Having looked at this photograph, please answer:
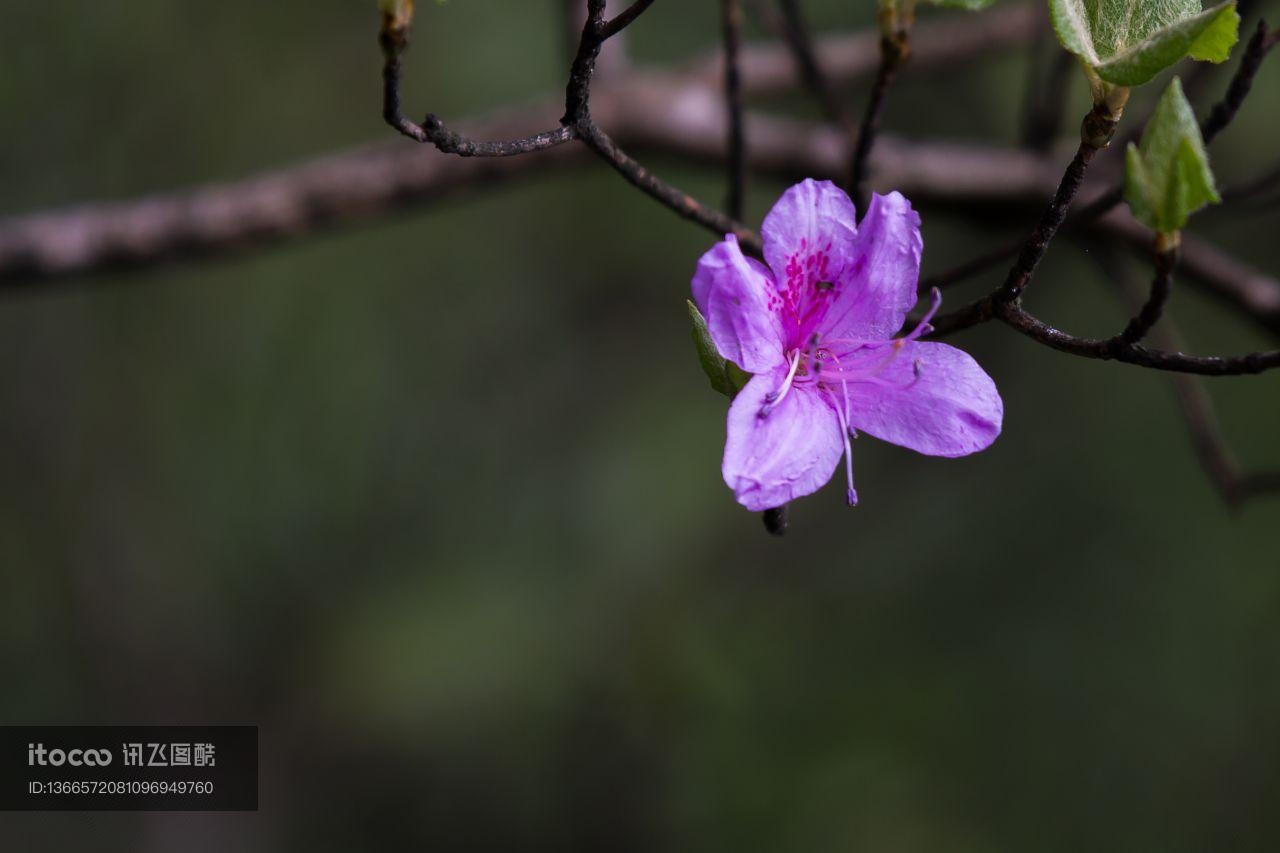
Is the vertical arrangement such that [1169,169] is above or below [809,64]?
below

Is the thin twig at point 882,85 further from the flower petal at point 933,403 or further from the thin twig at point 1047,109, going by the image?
the thin twig at point 1047,109

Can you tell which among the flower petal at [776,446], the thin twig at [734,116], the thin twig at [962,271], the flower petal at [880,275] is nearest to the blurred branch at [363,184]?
the thin twig at [734,116]

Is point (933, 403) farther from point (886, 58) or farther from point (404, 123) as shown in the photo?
point (404, 123)

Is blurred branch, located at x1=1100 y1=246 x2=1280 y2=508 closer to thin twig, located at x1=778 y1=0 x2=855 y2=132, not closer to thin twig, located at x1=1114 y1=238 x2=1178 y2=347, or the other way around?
thin twig, located at x1=778 y1=0 x2=855 y2=132

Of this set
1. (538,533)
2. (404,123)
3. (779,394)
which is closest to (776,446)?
(779,394)

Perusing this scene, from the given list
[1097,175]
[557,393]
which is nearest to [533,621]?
[557,393]
